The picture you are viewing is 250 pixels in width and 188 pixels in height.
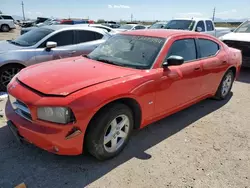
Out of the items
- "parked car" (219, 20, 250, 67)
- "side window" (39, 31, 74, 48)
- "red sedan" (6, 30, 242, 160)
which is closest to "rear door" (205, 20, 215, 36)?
"parked car" (219, 20, 250, 67)

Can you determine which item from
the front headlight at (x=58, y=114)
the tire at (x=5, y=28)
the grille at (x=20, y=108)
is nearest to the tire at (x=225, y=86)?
the front headlight at (x=58, y=114)

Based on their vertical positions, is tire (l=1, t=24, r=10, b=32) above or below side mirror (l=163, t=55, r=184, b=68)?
below

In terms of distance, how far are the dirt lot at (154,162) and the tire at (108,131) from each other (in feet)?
0.48

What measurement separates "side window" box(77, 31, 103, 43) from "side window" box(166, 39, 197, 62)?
3.26 meters

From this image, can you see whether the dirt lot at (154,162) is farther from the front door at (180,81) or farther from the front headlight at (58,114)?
the front headlight at (58,114)

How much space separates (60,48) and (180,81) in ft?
11.4

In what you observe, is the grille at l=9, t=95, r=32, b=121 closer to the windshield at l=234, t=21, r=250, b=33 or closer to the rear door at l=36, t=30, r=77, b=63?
the rear door at l=36, t=30, r=77, b=63

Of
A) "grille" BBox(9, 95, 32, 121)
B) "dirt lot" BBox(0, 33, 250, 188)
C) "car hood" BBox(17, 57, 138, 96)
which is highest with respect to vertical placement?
"car hood" BBox(17, 57, 138, 96)

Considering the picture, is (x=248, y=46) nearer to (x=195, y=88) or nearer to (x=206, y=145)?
(x=195, y=88)

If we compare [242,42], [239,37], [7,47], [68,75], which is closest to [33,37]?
[7,47]

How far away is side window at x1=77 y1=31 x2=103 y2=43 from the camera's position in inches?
252

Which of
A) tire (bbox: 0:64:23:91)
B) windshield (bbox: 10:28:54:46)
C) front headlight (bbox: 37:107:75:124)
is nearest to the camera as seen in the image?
front headlight (bbox: 37:107:75:124)

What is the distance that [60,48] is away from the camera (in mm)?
5949

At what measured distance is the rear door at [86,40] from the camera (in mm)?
6273
